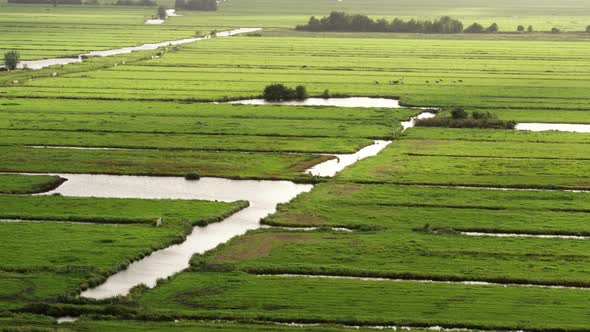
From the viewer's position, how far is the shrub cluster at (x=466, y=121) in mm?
51969

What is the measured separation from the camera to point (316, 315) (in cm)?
2409

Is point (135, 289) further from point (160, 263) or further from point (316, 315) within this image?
point (316, 315)

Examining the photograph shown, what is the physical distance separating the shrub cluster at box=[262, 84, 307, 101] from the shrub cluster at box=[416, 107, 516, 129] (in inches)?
417

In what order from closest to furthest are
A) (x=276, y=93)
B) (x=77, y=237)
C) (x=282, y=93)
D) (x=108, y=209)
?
(x=77, y=237), (x=108, y=209), (x=276, y=93), (x=282, y=93)

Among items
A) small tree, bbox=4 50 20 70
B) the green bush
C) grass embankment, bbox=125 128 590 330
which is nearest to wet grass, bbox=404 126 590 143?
grass embankment, bbox=125 128 590 330

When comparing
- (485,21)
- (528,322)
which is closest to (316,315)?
(528,322)

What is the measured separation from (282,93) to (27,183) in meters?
25.2

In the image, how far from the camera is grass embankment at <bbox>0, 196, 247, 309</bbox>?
2622 centimetres

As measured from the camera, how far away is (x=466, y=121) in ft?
171

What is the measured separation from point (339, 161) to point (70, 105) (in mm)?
19598

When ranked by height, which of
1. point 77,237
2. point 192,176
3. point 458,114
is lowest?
point 192,176

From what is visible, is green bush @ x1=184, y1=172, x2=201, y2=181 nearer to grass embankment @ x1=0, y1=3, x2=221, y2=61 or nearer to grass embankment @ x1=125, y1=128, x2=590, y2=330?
grass embankment @ x1=125, y1=128, x2=590, y2=330

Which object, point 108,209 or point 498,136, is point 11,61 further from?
point 108,209

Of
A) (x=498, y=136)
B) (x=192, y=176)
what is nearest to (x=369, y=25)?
(x=498, y=136)
